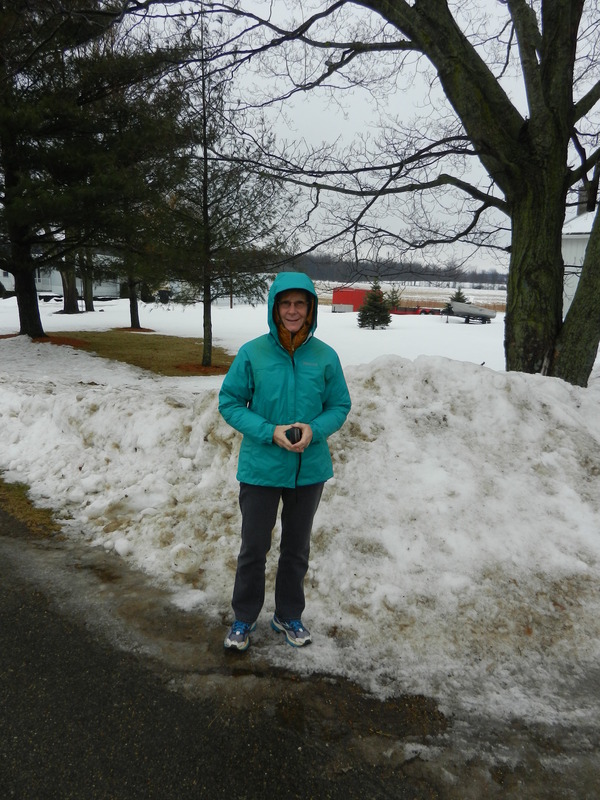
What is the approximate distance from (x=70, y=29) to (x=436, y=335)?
17.0 meters

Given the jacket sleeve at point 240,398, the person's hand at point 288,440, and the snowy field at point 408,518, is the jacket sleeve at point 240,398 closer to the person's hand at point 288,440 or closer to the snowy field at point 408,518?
the person's hand at point 288,440

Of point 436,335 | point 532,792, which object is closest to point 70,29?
point 532,792

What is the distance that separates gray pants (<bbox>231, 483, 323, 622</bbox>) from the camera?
272 centimetres

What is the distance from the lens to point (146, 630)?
117 inches

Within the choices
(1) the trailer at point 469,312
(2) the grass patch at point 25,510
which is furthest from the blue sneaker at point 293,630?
(1) the trailer at point 469,312

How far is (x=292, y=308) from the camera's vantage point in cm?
264

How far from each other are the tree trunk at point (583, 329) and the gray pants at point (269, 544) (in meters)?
4.19

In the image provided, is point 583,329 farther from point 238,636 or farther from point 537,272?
point 238,636

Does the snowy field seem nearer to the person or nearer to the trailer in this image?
the person

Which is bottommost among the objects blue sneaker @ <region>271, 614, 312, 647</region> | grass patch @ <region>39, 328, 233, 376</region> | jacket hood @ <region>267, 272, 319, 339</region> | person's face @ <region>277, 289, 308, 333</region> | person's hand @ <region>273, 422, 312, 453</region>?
grass patch @ <region>39, 328, 233, 376</region>

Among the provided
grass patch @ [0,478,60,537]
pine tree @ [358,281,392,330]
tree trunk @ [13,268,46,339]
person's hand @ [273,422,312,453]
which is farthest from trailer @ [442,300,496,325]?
person's hand @ [273,422,312,453]

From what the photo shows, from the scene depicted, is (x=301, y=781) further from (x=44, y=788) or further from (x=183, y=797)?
(x=44, y=788)

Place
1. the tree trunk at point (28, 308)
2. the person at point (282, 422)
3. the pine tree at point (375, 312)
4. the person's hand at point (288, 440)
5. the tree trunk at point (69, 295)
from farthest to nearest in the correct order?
the pine tree at point (375, 312)
the tree trunk at point (69, 295)
the tree trunk at point (28, 308)
the person at point (282, 422)
the person's hand at point (288, 440)

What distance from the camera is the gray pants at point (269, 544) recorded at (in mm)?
2717
